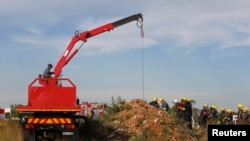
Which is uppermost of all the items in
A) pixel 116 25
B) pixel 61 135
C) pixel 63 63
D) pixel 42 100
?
pixel 116 25

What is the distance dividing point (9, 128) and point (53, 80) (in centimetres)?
261

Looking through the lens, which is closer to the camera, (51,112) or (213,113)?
(51,112)

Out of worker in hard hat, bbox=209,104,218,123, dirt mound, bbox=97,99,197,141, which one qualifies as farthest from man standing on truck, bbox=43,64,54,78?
worker in hard hat, bbox=209,104,218,123

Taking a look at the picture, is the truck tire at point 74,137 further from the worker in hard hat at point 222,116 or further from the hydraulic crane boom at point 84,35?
the worker in hard hat at point 222,116

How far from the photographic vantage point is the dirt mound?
20125 millimetres

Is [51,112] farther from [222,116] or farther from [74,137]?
[222,116]

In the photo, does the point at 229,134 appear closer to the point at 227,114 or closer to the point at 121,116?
the point at 121,116

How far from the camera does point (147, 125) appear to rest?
68.0 ft

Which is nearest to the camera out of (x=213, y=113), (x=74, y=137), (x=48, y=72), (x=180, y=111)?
(x=74, y=137)

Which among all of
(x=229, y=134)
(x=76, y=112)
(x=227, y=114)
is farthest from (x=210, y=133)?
(x=227, y=114)

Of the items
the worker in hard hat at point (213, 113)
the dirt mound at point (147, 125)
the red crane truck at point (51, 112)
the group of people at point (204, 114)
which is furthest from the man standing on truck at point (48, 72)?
the worker in hard hat at point (213, 113)

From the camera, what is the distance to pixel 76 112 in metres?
17.9

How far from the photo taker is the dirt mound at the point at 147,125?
20.1 metres

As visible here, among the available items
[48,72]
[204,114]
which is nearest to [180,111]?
[204,114]
